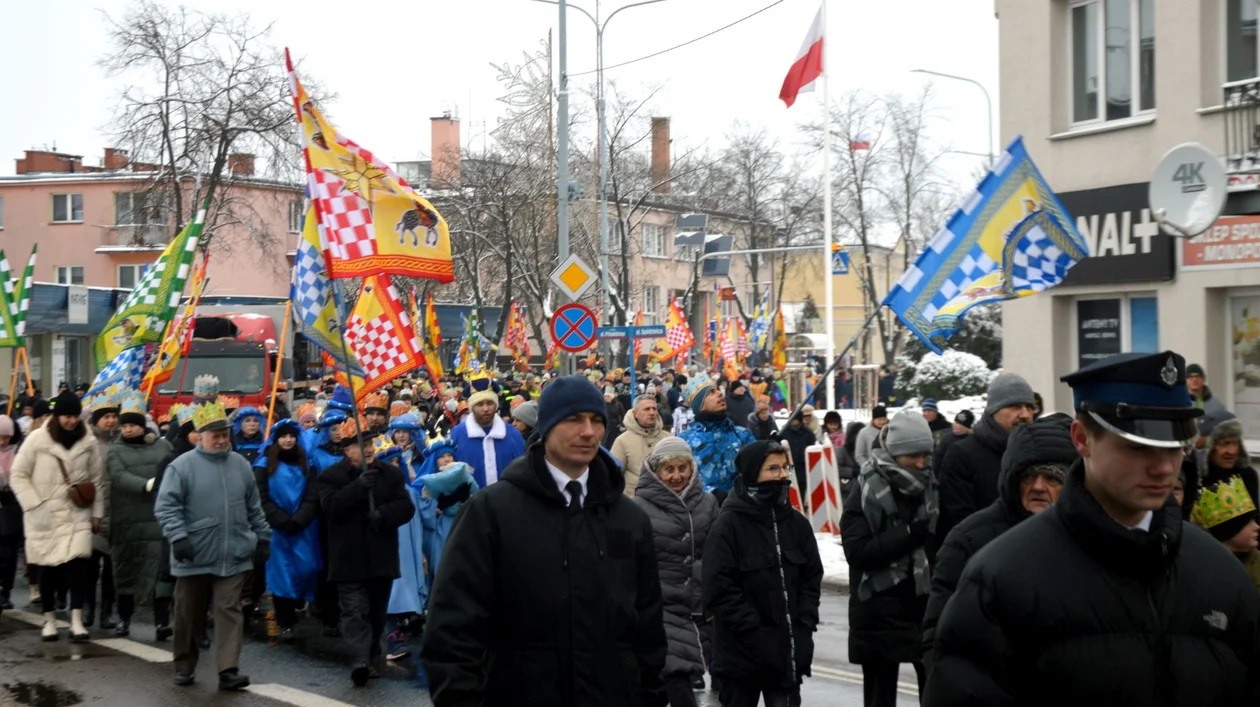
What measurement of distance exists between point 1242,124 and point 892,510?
10625 millimetres

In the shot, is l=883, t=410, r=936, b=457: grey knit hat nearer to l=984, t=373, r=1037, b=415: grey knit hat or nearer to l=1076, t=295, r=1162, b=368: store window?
l=984, t=373, r=1037, b=415: grey knit hat

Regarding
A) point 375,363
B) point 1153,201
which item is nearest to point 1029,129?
point 1153,201

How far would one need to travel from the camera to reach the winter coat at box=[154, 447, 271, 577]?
30.8 ft

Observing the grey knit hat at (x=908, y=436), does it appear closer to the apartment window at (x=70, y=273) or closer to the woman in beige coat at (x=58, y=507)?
the woman in beige coat at (x=58, y=507)

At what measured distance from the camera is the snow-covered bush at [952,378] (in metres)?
31.5

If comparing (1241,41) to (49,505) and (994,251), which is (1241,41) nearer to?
(994,251)

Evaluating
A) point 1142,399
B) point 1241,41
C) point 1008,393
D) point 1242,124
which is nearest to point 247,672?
point 1008,393

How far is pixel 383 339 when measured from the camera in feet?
46.5

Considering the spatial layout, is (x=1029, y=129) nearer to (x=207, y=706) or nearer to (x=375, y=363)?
(x=375, y=363)

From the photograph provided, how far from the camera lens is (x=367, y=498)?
32.5 feet

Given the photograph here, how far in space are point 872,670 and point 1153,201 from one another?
7.87m

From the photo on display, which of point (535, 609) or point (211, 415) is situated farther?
point (211, 415)

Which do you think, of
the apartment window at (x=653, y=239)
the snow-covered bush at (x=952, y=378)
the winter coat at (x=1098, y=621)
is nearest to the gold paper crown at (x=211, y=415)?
the winter coat at (x=1098, y=621)

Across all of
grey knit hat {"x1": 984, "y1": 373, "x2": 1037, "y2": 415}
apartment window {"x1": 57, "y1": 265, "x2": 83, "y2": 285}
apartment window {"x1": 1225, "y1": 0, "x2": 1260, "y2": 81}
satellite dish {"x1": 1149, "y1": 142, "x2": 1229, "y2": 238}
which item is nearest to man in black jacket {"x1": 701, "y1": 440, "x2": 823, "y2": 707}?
grey knit hat {"x1": 984, "y1": 373, "x2": 1037, "y2": 415}
